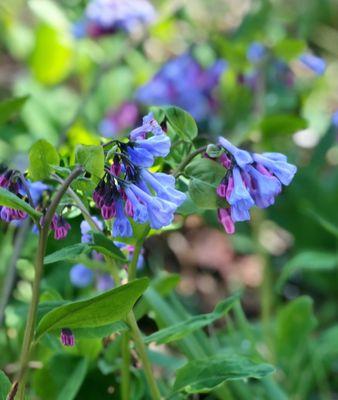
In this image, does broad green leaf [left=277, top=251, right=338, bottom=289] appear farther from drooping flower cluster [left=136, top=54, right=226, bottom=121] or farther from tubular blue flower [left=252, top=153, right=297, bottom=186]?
drooping flower cluster [left=136, top=54, right=226, bottom=121]

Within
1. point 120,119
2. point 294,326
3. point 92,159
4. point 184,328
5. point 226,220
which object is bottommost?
point 294,326

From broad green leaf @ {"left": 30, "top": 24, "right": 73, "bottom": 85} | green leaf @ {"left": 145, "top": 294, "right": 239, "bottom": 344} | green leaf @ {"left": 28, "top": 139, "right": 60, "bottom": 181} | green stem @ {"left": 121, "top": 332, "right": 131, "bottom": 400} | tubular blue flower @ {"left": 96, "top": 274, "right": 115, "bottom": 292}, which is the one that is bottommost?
green stem @ {"left": 121, "top": 332, "right": 131, "bottom": 400}

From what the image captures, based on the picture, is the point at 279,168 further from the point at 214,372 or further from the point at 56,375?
the point at 56,375

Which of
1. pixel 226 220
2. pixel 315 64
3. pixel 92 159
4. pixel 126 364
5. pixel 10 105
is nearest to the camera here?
pixel 92 159

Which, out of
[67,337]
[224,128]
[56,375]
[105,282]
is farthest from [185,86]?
[67,337]

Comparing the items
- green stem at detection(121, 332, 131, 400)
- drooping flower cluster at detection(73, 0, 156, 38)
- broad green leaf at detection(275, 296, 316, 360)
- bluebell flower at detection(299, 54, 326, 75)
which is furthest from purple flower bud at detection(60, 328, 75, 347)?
drooping flower cluster at detection(73, 0, 156, 38)

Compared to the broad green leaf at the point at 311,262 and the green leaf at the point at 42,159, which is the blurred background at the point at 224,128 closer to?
the broad green leaf at the point at 311,262

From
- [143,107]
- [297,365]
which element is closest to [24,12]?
[143,107]

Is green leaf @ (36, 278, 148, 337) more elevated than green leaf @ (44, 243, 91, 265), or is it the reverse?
green leaf @ (44, 243, 91, 265)
